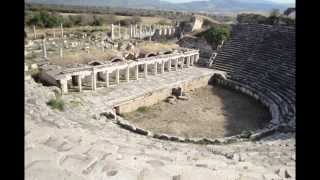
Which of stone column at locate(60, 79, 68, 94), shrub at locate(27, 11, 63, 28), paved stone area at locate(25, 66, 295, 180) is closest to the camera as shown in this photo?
paved stone area at locate(25, 66, 295, 180)

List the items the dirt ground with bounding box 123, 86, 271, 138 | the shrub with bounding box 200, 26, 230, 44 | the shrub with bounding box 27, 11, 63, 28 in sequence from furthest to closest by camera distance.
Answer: the shrub with bounding box 27, 11, 63, 28 → the shrub with bounding box 200, 26, 230, 44 → the dirt ground with bounding box 123, 86, 271, 138

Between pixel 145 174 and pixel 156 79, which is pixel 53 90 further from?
pixel 145 174

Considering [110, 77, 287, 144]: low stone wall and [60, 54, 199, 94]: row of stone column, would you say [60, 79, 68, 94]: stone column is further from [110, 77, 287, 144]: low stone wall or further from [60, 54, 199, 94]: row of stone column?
[110, 77, 287, 144]: low stone wall

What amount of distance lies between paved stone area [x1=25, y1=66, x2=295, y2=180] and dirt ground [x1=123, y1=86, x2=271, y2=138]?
106 inches

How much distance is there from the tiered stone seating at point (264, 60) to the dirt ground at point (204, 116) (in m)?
1.37

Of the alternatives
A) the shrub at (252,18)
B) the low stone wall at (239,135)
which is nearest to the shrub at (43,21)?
the shrub at (252,18)

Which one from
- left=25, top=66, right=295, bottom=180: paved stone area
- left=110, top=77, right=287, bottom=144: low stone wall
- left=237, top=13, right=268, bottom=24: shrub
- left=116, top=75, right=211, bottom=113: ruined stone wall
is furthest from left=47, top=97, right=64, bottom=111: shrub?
left=237, top=13, right=268, bottom=24: shrub

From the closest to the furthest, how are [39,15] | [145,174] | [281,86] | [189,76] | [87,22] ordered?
[145,174] < [281,86] < [189,76] < [39,15] < [87,22]

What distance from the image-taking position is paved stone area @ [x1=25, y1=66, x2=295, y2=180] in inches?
302

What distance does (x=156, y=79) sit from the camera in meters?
24.0
